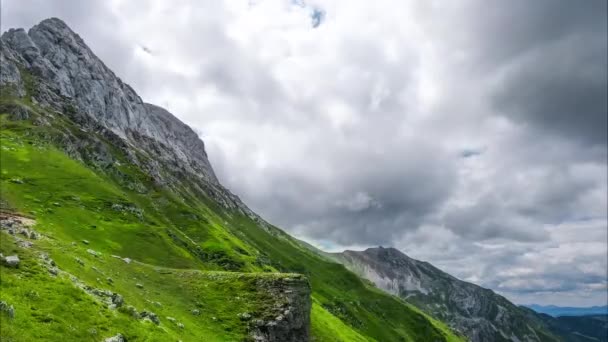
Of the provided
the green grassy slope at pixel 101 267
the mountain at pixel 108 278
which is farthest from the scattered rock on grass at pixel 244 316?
the green grassy slope at pixel 101 267

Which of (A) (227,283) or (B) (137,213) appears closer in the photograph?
(A) (227,283)

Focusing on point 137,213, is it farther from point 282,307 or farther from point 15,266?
point 15,266

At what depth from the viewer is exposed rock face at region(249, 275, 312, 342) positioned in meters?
61.6

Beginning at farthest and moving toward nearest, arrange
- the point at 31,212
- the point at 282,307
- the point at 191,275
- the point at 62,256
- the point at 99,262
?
the point at 31,212 < the point at 191,275 < the point at 282,307 < the point at 99,262 < the point at 62,256

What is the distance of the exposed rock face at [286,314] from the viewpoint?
61.6 metres

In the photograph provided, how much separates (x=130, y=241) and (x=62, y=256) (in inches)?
2217

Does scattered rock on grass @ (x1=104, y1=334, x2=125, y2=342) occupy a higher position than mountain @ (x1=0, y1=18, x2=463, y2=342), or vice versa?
mountain @ (x1=0, y1=18, x2=463, y2=342)

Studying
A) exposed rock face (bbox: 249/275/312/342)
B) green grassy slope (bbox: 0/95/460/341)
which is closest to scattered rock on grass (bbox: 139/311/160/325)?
green grassy slope (bbox: 0/95/460/341)

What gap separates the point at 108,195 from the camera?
133 metres

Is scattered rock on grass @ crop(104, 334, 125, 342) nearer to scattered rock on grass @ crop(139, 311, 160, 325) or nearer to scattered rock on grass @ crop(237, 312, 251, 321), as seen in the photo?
scattered rock on grass @ crop(139, 311, 160, 325)

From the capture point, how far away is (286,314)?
6425cm

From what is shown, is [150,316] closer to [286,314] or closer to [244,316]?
[244,316]

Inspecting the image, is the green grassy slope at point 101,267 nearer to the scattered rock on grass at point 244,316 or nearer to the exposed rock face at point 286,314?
the scattered rock on grass at point 244,316

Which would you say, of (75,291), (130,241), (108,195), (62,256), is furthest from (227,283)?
(108,195)
